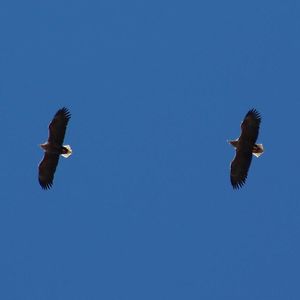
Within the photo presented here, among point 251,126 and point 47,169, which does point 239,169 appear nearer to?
point 251,126

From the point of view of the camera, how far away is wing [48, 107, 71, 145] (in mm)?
62969

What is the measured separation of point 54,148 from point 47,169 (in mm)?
1089

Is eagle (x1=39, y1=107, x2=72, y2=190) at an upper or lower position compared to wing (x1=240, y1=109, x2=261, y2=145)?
lower

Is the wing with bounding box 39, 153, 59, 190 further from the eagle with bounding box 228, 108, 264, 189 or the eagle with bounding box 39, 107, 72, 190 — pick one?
the eagle with bounding box 228, 108, 264, 189

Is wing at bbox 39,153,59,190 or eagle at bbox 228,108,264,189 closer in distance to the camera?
eagle at bbox 228,108,264,189

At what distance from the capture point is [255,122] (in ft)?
205

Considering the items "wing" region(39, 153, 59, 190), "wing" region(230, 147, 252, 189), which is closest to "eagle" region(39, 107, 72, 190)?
"wing" region(39, 153, 59, 190)

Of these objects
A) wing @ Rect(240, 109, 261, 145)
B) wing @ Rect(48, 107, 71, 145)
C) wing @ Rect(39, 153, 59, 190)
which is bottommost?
wing @ Rect(39, 153, 59, 190)

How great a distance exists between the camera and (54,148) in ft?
208

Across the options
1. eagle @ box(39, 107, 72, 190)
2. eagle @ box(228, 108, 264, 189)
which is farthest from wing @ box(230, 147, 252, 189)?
eagle @ box(39, 107, 72, 190)

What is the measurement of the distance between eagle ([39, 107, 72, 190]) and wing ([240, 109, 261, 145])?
7.03m

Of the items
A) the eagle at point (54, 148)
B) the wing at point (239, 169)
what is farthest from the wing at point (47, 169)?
the wing at point (239, 169)

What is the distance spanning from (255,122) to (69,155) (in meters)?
7.62

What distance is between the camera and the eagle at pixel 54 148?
63.0 meters
